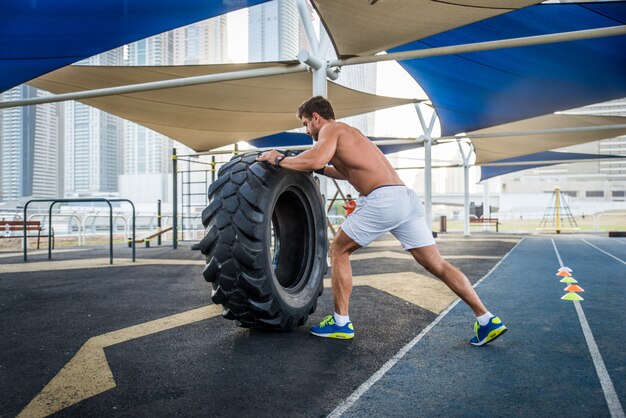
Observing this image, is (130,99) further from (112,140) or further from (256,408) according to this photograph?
(112,140)

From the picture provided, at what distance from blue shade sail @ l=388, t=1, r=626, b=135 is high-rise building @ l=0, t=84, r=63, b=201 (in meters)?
64.1

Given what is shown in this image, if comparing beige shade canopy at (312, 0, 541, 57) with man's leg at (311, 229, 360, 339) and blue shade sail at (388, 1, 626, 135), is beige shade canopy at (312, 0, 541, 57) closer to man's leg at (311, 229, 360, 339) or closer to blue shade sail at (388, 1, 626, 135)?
blue shade sail at (388, 1, 626, 135)

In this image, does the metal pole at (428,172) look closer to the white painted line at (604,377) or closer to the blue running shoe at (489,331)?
the white painted line at (604,377)

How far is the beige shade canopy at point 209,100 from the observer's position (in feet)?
21.4

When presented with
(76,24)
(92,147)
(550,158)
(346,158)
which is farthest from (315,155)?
(92,147)

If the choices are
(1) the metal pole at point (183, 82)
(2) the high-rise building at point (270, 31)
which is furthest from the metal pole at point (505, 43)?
(2) the high-rise building at point (270, 31)

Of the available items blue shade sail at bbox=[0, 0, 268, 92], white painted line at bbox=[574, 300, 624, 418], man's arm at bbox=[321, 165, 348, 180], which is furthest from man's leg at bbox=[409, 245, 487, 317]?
blue shade sail at bbox=[0, 0, 268, 92]

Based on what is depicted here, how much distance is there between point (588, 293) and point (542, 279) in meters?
0.96

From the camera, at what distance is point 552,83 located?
7.27m

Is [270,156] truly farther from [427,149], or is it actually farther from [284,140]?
[284,140]

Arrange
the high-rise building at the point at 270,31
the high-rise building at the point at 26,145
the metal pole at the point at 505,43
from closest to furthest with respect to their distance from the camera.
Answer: the metal pole at the point at 505,43 → the high-rise building at the point at 270,31 → the high-rise building at the point at 26,145

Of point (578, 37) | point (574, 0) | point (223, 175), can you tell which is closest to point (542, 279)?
point (578, 37)

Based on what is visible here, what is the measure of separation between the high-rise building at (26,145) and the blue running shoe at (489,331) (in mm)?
67891

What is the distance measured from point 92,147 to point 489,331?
92272 mm
